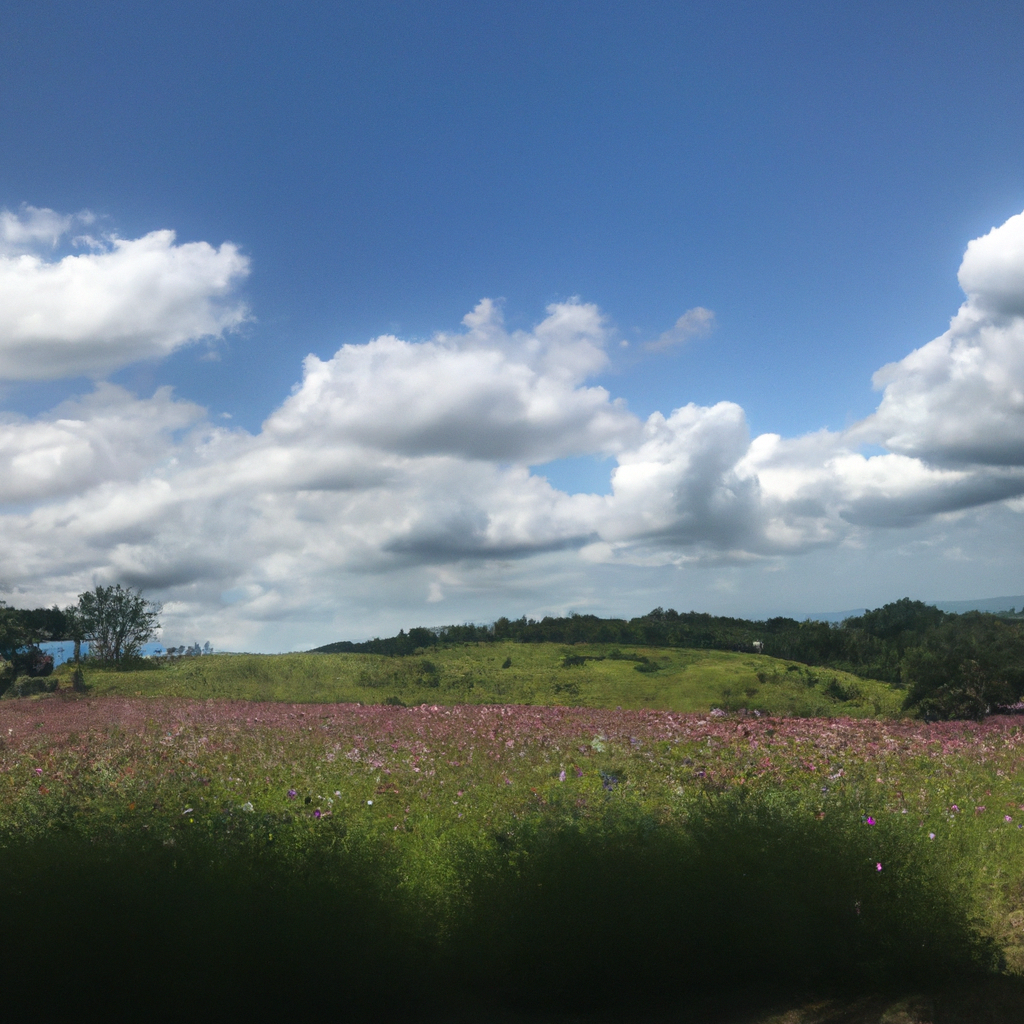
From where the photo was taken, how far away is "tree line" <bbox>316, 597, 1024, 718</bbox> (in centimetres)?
1427

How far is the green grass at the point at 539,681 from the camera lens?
15016 mm

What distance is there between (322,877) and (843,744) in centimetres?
786

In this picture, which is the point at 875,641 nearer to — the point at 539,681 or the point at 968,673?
the point at 968,673

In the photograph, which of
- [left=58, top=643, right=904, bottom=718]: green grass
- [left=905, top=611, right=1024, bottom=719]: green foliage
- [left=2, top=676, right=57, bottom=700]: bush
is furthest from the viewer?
[left=2, top=676, right=57, bottom=700]: bush

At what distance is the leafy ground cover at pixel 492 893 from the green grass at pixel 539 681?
7.05 metres

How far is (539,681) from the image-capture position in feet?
56.4

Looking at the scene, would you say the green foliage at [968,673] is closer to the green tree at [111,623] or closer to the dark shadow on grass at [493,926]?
the dark shadow on grass at [493,926]

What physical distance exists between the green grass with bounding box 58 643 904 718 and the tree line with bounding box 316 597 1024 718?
35.8 inches

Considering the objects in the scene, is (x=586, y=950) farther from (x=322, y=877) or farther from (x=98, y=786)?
(x=98, y=786)

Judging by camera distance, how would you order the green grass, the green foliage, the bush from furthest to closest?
1. the bush
2. the green grass
3. the green foliage

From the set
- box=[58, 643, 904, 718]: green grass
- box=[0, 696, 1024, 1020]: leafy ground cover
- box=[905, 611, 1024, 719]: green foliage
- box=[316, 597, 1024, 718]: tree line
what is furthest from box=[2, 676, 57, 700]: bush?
box=[905, 611, 1024, 719]: green foliage

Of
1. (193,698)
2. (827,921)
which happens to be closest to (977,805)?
(827,921)

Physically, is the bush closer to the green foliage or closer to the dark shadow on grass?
the dark shadow on grass

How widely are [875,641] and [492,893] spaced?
1635cm
